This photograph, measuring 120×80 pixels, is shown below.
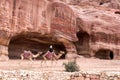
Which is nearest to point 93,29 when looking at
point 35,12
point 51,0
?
point 51,0

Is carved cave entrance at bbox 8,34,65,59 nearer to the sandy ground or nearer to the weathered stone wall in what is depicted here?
the sandy ground

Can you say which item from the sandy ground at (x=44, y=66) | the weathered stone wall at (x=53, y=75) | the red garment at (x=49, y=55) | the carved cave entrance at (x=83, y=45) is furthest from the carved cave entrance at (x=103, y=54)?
the weathered stone wall at (x=53, y=75)

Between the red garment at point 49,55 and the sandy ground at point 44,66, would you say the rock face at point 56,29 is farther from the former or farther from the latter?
the red garment at point 49,55

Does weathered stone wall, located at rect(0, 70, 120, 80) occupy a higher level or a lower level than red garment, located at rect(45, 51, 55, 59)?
higher

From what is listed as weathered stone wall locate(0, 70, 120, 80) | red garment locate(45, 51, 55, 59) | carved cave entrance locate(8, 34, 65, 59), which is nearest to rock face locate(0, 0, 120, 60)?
carved cave entrance locate(8, 34, 65, 59)

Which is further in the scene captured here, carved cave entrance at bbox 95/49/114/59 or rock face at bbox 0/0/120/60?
carved cave entrance at bbox 95/49/114/59

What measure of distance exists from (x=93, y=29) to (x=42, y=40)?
24.8ft

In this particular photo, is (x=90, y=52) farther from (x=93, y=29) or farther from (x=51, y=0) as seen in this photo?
(x=51, y=0)

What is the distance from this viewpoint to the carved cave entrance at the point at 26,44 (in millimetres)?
36953

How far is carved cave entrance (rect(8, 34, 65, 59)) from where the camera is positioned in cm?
3695

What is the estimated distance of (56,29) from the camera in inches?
1483

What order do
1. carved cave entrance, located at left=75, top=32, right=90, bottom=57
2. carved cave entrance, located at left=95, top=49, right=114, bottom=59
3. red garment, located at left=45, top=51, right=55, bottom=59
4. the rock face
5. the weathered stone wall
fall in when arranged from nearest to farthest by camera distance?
Answer: 1. the weathered stone wall
2. red garment, located at left=45, top=51, right=55, bottom=59
3. the rock face
4. carved cave entrance, located at left=75, top=32, right=90, bottom=57
5. carved cave entrance, located at left=95, top=49, right=114, bottom=59

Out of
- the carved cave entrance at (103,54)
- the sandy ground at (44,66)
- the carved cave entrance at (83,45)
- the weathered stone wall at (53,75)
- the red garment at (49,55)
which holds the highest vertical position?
the weathered stone wall at (53,75)

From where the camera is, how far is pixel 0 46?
32031 millimetres
